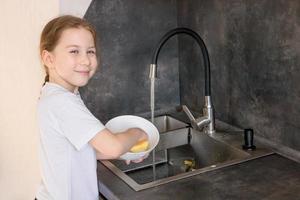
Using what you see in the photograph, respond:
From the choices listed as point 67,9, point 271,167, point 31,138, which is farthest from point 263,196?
point 31,138

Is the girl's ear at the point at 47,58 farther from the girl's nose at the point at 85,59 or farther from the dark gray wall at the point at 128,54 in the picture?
the dark gray wall at the point at 128,54

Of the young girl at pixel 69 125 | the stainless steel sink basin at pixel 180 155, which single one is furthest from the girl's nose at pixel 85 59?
the stainless steel sink basin at pixel 180 155

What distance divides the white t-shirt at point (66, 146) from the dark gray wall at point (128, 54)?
22.9 inches

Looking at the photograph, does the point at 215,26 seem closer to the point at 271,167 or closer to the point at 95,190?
the point at 271,167

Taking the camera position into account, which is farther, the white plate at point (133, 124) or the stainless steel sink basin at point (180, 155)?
the stainless steel sink basin at point (180, 155)

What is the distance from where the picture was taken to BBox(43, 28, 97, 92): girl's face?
119 cm

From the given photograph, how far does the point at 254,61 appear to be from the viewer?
148cm

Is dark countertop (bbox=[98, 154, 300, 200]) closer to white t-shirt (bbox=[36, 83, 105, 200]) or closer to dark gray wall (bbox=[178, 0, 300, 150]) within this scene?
white t-shirt (bbox=[36, 83, 105, 200])

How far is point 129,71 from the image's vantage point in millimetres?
1836

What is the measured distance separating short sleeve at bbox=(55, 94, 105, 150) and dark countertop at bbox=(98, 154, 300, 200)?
19 cm

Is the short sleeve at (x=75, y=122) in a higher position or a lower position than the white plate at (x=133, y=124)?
higher

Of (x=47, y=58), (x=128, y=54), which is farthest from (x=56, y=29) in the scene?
(x=128, y=54)

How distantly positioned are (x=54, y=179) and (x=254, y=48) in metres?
0.83

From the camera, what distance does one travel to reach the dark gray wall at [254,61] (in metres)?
1.33
